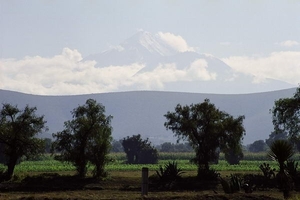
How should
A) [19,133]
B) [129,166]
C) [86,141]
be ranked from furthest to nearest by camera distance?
[129,166], [19,133], [86,141]

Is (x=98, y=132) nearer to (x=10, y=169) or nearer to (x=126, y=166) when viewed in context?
(x=10, y=169)

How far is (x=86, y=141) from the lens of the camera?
54.8m

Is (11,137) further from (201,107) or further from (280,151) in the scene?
(280,151)

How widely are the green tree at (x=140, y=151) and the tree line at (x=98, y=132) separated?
62.6 meters

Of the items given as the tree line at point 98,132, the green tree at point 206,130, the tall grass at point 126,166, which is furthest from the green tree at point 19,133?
the green tree at point 206,130

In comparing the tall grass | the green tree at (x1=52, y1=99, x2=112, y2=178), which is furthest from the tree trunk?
the tall grass

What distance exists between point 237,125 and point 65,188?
733 inches

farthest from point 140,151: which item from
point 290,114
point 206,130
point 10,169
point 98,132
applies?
point 10,169

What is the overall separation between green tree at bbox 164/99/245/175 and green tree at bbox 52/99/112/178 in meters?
7.13

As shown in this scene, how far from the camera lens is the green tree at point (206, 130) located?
183 feet

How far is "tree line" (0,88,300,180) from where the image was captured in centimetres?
5456

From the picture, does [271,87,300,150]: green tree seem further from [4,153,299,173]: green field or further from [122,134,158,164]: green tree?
[122,134,158,164]: green tree

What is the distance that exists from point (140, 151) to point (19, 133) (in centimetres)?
6968

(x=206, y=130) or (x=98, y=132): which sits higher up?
(x=206, y=130)
